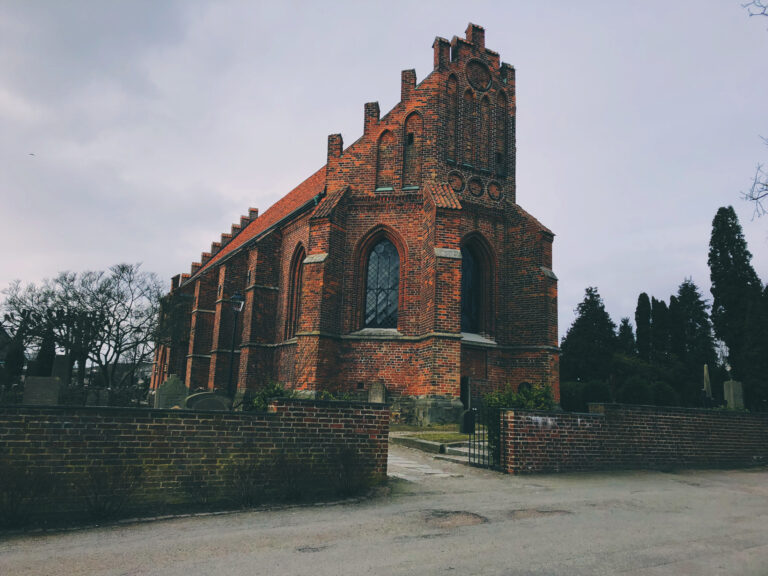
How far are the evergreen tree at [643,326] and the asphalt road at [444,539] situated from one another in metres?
39.2

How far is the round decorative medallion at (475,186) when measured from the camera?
19.2m

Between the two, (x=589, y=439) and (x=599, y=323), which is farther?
(x=599, y=323)

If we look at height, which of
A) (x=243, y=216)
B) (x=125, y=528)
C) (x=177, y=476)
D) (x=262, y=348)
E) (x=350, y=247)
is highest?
(x=243, y=216)

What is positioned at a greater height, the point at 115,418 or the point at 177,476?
the point at 115,418

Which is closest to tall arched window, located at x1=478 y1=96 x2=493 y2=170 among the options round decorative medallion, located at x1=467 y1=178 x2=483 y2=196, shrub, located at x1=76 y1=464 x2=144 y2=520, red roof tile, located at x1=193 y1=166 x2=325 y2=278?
round decorative medallion, located at x1=467 y1=178 x2=483 y2=196

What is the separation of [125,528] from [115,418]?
1277 millimetres

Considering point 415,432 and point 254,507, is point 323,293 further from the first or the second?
point 254,507

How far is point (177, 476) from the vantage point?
675 cm

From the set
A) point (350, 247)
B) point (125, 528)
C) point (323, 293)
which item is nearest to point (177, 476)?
point (125, 528)

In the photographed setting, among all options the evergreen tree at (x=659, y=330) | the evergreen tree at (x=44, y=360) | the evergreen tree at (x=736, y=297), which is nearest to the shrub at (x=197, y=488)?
the evergreen tree at (x=44, y=360)

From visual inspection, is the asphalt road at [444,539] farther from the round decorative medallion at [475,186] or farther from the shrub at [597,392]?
the shrub at [597,392]

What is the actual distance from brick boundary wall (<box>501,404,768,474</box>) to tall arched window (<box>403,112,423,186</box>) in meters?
10.8

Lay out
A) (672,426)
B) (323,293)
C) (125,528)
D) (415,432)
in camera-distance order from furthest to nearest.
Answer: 1. (323,293)
2. (415,432)
3. (672,426)
4. (125,528)

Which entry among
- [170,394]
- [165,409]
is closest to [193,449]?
[165,409]
